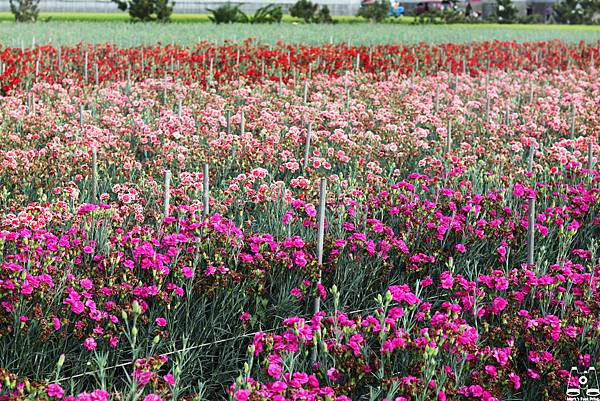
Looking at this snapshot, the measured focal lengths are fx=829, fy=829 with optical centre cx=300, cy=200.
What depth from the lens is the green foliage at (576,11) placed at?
5334 cm

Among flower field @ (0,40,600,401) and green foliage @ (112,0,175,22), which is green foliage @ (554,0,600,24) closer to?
green foliage @ (112,0,175,22)

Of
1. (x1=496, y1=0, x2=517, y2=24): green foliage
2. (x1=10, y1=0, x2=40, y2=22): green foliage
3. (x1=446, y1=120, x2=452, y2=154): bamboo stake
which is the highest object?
(x1=496, y1=0, x2=517, y2=24): green foliage

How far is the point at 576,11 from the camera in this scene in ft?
178

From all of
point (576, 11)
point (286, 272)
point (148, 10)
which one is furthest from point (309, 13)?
point (286, 272)

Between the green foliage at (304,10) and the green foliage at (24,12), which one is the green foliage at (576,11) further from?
the green foliage at (24,12)

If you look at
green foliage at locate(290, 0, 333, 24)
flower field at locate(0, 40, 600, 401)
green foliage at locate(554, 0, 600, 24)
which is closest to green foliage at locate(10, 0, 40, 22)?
→ green foliage at locate(290, 0, 333, 24)

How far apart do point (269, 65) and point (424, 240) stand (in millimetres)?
10261

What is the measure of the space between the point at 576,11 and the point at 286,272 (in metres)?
54.1

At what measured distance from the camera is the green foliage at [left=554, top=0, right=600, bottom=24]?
53.3 metres

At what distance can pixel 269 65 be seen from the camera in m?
15.5

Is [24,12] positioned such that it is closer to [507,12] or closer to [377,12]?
[377,12]

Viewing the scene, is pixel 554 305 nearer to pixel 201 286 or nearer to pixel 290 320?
pixel 290 320

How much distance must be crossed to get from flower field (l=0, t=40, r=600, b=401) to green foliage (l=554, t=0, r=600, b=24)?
48499 mm

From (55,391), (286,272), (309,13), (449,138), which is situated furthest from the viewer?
(309,13)
